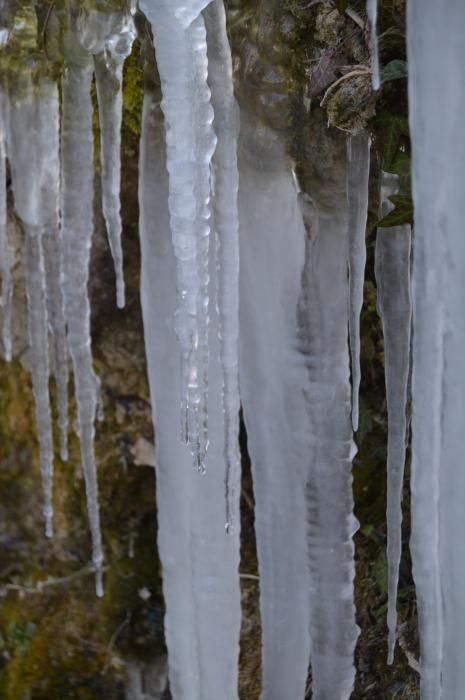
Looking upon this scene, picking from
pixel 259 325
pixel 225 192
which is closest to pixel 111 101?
pixel 225 192

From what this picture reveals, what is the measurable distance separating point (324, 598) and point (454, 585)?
0.39 metres

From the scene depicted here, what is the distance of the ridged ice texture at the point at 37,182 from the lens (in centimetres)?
162

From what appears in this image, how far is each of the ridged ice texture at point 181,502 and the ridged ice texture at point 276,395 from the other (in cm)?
7

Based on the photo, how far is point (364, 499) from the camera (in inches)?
75.0

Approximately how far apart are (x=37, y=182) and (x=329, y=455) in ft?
2.64

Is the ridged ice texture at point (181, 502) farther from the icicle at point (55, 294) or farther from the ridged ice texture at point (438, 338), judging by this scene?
the ridged ice texture at point (438, 338)

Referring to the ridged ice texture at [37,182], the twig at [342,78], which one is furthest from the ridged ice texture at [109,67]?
the twig at [342,78]

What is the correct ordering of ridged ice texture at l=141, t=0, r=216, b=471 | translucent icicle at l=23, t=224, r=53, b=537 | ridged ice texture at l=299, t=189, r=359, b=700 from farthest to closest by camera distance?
translucent icicle at l=23, t=224, r=53, b=537, ridged ice texture at l=299, t=189, r=359, b=700, ridged ice texture at l=141, t=0, r=216, b=471

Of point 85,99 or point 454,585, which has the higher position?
point 85,99

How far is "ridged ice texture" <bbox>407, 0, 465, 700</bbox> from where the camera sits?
0.99 metres

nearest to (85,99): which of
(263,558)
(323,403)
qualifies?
(323,403)

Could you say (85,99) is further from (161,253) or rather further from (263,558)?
(263,558)

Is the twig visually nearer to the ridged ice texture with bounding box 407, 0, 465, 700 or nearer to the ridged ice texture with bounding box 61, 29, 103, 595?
the ridged ice texture with bounding box 407, 0, 465, 700

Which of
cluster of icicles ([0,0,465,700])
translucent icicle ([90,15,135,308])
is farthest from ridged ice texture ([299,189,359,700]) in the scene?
translucent icicle ([90,15,135,308])
